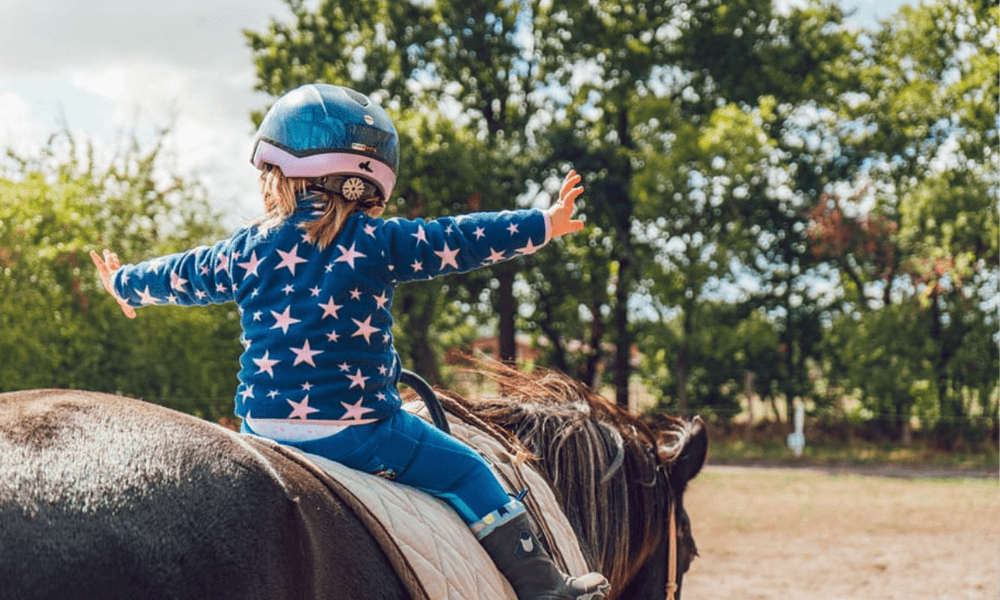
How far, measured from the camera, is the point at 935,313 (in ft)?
70.8

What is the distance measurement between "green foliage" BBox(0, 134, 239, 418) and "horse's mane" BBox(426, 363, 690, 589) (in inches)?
407

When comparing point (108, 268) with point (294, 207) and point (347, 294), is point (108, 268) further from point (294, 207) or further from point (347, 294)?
point (347, 294)

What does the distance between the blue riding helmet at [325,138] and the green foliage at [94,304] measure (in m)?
10.9

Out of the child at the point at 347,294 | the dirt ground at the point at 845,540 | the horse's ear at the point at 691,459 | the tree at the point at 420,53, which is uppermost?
the tree at the point at 420,53

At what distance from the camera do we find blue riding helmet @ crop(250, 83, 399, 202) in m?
2.15

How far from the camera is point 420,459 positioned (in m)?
2.10

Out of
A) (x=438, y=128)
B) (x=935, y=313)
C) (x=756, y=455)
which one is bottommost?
(x=756, y=455)

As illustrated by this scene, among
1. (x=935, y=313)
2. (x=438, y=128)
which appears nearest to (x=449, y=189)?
(x=438, y=128)

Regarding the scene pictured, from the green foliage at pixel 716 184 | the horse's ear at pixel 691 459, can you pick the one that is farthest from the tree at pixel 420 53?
the horse's ear at pixel 691 459

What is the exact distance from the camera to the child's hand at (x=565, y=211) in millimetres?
2312

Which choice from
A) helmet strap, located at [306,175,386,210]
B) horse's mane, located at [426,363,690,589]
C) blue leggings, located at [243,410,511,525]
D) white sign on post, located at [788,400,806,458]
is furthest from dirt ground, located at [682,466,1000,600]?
helmet strap, located at [306,175,386,210]

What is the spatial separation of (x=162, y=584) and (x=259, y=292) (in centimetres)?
80

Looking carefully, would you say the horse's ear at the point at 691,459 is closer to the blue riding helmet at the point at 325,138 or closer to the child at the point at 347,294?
the child at the point at 347,294

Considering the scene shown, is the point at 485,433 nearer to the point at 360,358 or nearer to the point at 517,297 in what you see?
the point at 360,358
